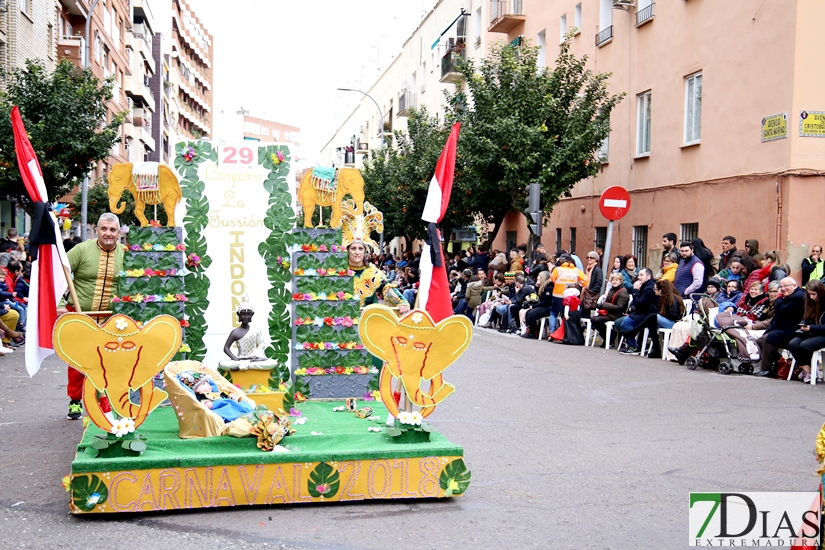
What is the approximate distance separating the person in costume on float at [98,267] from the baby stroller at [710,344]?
29.8ft

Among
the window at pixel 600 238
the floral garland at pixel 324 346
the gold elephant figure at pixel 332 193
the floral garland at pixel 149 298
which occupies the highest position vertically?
the gold elephant figure at pixel 332 193

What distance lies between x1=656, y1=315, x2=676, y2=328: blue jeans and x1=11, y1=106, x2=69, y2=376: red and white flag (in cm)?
1087

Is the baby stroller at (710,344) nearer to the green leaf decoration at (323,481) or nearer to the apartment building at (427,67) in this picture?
the green leaf decoration at (323,481)

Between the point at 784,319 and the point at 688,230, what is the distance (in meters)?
7.76

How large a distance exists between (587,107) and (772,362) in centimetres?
1163

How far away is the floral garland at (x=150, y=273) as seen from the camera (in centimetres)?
882

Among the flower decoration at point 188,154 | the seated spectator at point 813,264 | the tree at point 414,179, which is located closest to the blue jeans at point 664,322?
the seated spectator at point 813,264

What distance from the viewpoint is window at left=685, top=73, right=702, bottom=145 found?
1984 cm

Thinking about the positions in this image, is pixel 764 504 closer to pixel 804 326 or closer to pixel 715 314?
pixel 804 326

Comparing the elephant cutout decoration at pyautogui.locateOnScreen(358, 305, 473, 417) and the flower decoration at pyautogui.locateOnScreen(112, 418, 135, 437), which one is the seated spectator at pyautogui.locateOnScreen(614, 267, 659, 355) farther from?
the flower decoration at pyautogui.locateOnScreen(112, 418, 135, 437)

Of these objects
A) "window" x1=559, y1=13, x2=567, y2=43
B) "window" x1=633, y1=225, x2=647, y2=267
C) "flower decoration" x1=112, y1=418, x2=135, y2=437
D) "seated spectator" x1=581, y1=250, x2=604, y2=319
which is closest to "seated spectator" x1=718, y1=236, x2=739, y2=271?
"seated spectator" x1=581, y1=250, x2=604, y2=319

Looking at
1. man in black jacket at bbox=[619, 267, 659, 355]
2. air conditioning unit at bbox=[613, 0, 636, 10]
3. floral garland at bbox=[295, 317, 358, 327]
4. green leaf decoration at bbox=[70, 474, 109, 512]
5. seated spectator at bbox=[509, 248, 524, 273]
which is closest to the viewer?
green leaf decoration at bbox=[70, 474, 109, 512]

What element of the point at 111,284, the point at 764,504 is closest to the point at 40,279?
the point at 111,284

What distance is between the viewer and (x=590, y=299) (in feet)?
59.0
